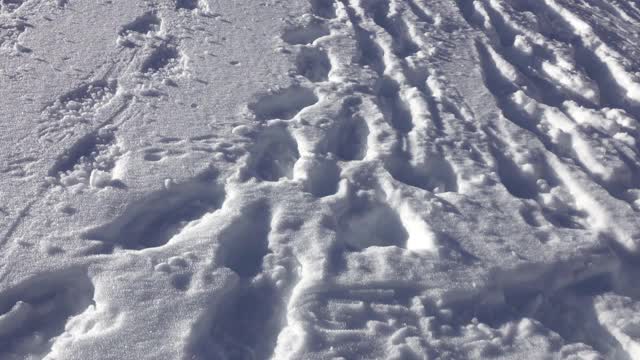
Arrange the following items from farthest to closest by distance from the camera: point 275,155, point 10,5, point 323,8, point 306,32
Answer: point 323,8 → point 306,32 → point 10,5 → point 275,155

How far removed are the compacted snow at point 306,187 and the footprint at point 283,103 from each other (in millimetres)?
13

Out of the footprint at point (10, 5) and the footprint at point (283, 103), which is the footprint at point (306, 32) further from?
the footprint at point (10, 5)

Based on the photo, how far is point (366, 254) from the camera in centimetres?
240

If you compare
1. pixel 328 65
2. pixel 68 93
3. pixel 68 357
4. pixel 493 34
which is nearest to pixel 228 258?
pixel 68 357

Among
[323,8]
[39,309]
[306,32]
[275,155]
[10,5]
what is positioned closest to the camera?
[39,309]

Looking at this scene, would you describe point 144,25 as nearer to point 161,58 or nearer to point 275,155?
point 161,58

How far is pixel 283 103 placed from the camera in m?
3.13

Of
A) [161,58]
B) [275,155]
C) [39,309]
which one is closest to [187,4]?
[161,58]

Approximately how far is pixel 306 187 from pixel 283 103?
613 millimetres

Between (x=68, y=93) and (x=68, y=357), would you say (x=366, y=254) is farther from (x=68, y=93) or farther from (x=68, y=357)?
(x=68, y=93)

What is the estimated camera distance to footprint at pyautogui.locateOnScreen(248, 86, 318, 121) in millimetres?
3045

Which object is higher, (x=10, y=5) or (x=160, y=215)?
(x=10, y=5)

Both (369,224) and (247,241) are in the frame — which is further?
(369,224)

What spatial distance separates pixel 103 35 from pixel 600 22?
9.24ft
